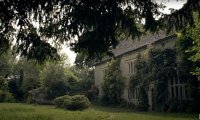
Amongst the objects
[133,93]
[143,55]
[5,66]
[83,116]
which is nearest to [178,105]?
[143,55]

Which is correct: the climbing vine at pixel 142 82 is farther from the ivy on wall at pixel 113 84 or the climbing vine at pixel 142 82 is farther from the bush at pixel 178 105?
the ivy on wall at pixel 113 84

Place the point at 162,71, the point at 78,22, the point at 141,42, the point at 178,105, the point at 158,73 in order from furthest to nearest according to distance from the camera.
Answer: the point at 141,42 → the point at 158,73 → the point at 162,71 → the point at 178,105 → the point at 78,22

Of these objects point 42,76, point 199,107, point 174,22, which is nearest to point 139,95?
point 199,107

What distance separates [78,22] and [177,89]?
17.8 m

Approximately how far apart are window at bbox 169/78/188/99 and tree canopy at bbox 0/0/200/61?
14.8m

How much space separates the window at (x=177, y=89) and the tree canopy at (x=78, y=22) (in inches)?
581

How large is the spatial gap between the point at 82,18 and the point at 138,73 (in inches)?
848

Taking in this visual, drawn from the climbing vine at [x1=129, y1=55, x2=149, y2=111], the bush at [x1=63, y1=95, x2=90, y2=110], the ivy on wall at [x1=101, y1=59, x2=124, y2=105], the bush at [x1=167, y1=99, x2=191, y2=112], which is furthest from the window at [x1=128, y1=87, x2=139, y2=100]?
the bush at [x1=167, y1=99, x2=191, y2=112]

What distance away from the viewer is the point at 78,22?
10969 mm

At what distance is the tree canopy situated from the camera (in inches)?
420

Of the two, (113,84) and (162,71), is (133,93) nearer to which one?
(113,84)

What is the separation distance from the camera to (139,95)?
1232 inches

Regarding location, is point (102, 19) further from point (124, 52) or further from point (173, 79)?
point (124, 52)

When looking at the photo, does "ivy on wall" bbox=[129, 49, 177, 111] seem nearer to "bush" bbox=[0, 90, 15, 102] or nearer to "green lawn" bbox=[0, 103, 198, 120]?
"green lawn" bbox=[0, 103, 198, 120]
